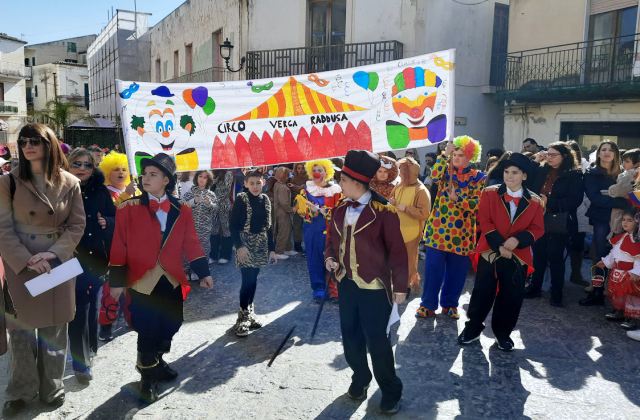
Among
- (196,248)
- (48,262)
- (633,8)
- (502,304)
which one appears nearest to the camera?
(48,262)

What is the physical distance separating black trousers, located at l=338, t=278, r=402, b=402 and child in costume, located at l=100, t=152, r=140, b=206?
8.57ft

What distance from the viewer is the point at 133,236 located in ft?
12.3

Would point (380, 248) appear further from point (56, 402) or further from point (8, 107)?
point (8, 107)

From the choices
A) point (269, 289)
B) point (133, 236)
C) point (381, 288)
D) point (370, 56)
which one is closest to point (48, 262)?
point (133, 236)

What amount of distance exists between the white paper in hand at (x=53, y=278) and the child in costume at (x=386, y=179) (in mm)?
3398

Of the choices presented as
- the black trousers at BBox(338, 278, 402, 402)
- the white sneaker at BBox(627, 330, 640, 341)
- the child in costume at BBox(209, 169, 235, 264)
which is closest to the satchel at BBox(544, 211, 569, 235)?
the white sneaker at BBox(627, 330, 640, 341)

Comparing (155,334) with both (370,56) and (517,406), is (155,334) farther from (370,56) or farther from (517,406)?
(370,56)

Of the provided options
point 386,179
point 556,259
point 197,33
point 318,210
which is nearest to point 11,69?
point 197,33

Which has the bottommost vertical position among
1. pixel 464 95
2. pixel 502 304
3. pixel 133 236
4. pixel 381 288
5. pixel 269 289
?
pixel 269 289

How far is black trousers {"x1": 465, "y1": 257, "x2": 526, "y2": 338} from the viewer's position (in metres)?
4.59

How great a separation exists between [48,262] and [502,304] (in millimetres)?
3663

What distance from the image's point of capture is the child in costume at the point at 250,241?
5055mm

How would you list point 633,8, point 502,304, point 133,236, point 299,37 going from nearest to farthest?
1. point 133,236
2. point 502,304
3. point 633,8
4. point 299,37

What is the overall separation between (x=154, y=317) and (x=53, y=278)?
72cm
